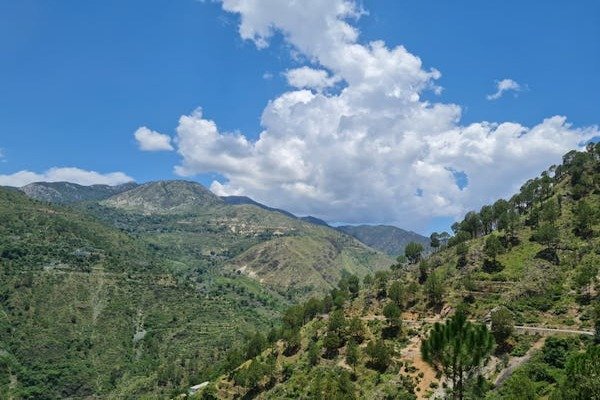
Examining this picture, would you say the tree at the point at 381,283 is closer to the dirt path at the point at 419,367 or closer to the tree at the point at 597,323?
the dirt path at the point at 419,367

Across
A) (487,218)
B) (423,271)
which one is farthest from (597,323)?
(487,218)

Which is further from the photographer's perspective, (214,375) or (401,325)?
(214,375)

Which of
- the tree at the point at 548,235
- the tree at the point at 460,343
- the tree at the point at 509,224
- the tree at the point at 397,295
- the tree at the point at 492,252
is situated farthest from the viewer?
the tree at the point at 509,224

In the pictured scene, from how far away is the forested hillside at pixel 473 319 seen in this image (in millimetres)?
92688

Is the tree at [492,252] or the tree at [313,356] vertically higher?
the tree at [492,252]

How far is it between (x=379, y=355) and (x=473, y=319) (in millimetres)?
24064

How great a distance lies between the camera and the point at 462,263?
139250 millimetres

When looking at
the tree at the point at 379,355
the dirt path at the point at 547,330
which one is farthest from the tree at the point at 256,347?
the dirt path at the point at 547,330

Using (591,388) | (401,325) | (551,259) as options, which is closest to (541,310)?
(551,259)

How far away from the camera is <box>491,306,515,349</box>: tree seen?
99500mm

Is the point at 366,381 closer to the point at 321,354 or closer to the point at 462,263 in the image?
the point at 321,354

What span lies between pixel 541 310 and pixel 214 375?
98.5 metres

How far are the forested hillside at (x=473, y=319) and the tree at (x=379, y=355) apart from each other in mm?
221

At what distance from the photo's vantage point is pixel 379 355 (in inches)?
4183
